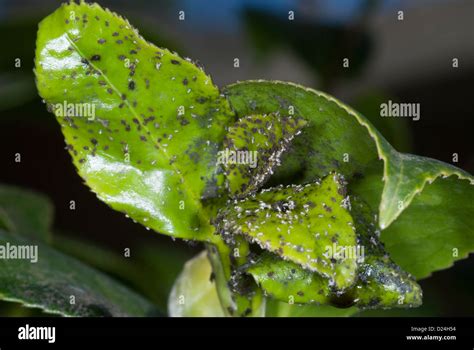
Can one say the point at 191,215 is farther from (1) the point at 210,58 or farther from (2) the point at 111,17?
(1) the point at 210,58

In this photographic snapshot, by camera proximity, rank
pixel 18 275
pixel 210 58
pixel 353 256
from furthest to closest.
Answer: pixel 210 58, pixel 18 275, pixel 353 256

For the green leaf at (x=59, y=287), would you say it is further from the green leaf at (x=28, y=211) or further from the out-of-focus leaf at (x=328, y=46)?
the out-of-focus leaf at (x=328, y=46)

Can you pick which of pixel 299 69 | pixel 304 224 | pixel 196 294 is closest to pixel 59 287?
pixel 196 294

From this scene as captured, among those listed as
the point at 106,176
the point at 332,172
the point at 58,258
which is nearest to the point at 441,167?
the point at 332,172

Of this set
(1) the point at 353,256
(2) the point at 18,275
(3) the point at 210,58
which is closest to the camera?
(1) the point at 353,256

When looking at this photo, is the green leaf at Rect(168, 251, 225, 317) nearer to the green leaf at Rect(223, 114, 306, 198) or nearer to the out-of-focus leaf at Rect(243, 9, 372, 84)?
the green leaf at Rect(223, 114, 306, 198)

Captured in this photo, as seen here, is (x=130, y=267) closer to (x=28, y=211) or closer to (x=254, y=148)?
(x=28, y=211)

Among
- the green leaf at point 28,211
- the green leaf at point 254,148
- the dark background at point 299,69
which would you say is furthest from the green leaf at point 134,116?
the green leaf at point 28,211
